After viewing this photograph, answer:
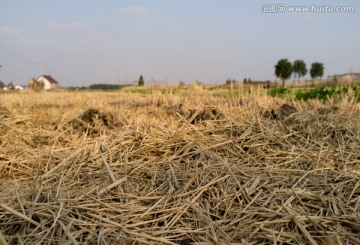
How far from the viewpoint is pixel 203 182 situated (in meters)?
2.00

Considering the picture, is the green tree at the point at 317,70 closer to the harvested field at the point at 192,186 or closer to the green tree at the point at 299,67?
the green tree at the point at 299,67

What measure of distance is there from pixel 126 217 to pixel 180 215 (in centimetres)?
29

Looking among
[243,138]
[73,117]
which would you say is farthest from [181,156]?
[73,117]

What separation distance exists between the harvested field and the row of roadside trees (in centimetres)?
4543

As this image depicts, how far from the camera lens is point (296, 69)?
169 ft

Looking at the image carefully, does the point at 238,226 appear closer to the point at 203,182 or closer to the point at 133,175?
the point at 203,182

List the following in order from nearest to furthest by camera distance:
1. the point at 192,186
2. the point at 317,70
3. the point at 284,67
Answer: the point at 192,186 < the point at 284,67 < the point at 317,70

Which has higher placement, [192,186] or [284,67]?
[284,67]

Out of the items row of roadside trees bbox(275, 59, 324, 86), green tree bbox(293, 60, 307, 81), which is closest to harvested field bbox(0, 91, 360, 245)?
row of roadside trees bbox(275, 59, 324, 86)

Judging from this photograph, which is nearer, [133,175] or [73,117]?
[133,175]

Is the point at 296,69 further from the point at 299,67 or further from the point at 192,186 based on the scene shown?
the point at 192,186

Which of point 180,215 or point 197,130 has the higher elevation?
point 197,130

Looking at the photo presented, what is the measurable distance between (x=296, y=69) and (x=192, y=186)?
176 ft

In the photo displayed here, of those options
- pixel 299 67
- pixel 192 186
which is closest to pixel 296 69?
→ pixel 299 67
